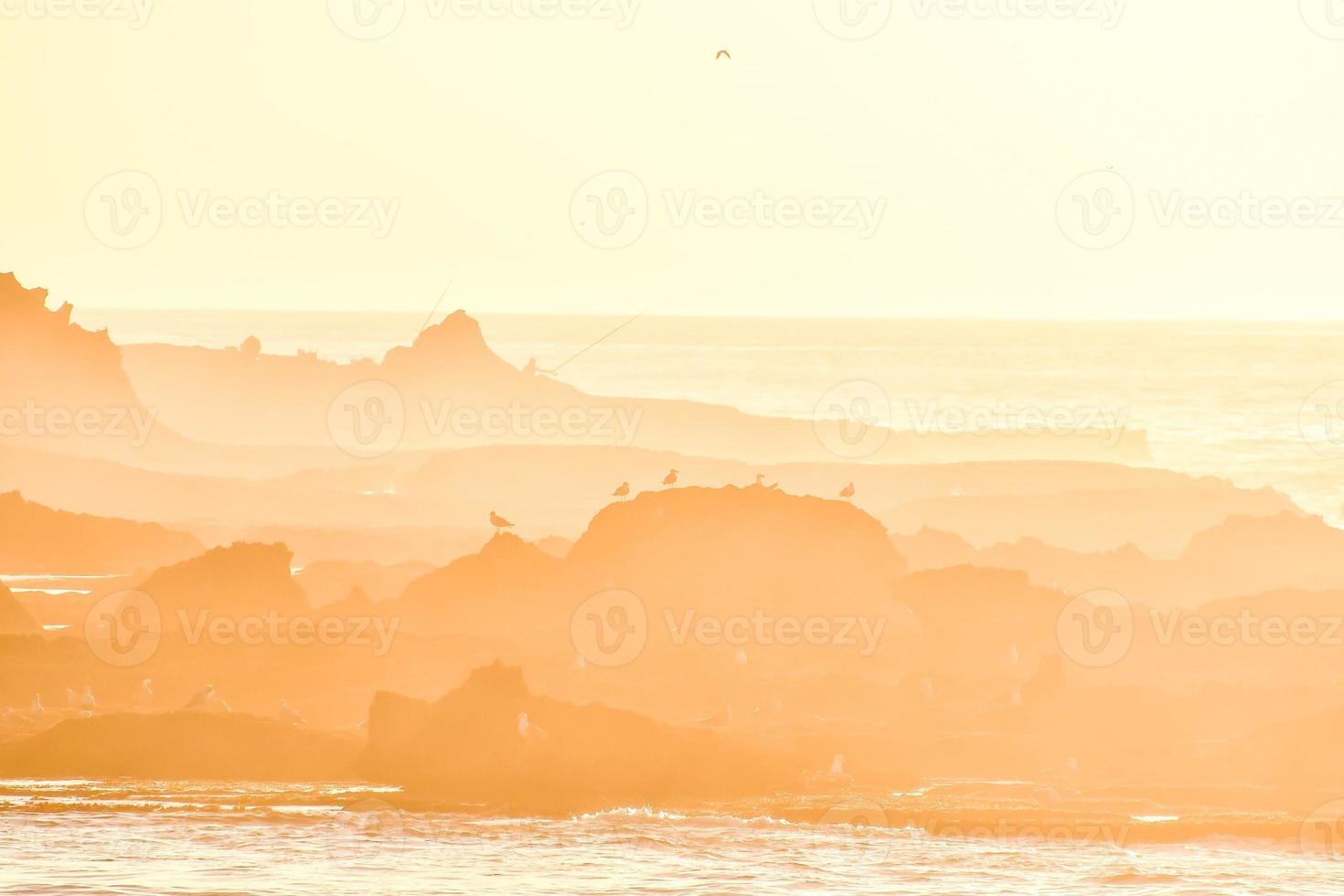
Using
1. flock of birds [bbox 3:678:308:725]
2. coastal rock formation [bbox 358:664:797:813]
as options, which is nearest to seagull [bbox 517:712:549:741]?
coastal rock formation [bbox 358:664:797:813]

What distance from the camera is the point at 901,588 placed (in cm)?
3794

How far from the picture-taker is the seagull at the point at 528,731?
2930cm

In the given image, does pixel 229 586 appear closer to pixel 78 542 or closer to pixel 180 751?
pixel 180 751

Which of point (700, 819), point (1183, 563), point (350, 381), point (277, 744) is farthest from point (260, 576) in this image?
point (350, 381)

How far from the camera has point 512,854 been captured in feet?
86.0

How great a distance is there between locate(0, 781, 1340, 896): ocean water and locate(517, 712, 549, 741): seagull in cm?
184

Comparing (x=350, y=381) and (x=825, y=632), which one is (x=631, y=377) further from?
(x=825, y=632)

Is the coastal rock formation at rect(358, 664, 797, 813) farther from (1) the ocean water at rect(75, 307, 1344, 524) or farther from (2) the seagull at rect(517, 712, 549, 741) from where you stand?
(1) the ocean water at rect(75, 307, 1344, 524)

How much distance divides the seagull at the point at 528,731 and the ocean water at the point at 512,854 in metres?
1.84

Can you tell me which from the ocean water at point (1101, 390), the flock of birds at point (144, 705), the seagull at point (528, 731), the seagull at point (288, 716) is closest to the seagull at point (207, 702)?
the flock of birds at point (144, 705)

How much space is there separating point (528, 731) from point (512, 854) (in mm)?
3492

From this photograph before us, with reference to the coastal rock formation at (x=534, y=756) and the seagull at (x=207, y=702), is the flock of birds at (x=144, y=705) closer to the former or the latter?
the seagull at (x=207, y=702)

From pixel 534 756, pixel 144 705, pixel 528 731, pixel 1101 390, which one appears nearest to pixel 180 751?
pixel 144 705

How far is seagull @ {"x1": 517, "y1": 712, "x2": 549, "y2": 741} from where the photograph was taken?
1153 inches
